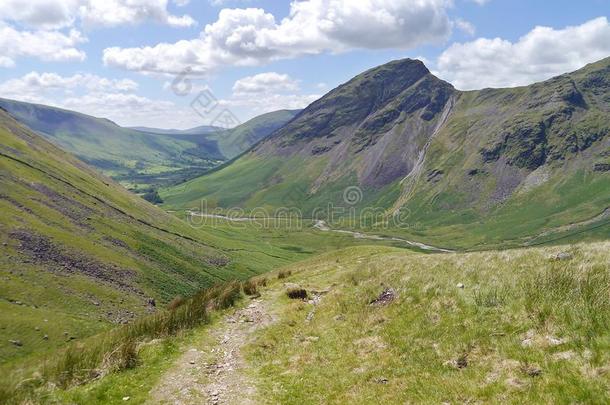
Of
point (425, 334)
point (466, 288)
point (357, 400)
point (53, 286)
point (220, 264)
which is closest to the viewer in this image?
point (357, 400)

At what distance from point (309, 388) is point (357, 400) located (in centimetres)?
267

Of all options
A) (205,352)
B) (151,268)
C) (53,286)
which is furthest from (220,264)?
(205,352)

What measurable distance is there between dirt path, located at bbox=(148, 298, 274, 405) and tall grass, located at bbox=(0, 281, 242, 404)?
2130mm

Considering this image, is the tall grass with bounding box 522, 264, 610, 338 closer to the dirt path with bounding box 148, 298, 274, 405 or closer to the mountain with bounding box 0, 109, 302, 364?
the dirt path with bounding box 148, 298, 274, 405

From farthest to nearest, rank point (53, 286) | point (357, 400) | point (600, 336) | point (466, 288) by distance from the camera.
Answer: point (53, 286)
point (466, 288)
point (357, 400)
point (600, 336)

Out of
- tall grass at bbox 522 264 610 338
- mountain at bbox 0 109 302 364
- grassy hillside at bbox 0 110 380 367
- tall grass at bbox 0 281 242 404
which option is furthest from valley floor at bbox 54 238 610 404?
mountain at bbox 0 109 302 364

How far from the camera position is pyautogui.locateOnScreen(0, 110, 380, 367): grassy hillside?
6556 centimetres

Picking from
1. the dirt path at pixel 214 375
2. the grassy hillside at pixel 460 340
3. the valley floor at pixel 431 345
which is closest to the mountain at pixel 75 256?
the dirt path at pixel 214 375

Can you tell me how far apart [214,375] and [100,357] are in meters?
5.51

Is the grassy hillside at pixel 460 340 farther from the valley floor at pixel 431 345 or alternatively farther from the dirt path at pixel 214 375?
the dirt path at pixel 214 375

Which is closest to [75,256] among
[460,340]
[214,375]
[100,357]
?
[100,357]

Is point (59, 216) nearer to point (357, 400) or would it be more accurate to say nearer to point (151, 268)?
point (151, 268)

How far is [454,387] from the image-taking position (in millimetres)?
14219

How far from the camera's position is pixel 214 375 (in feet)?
65.3
